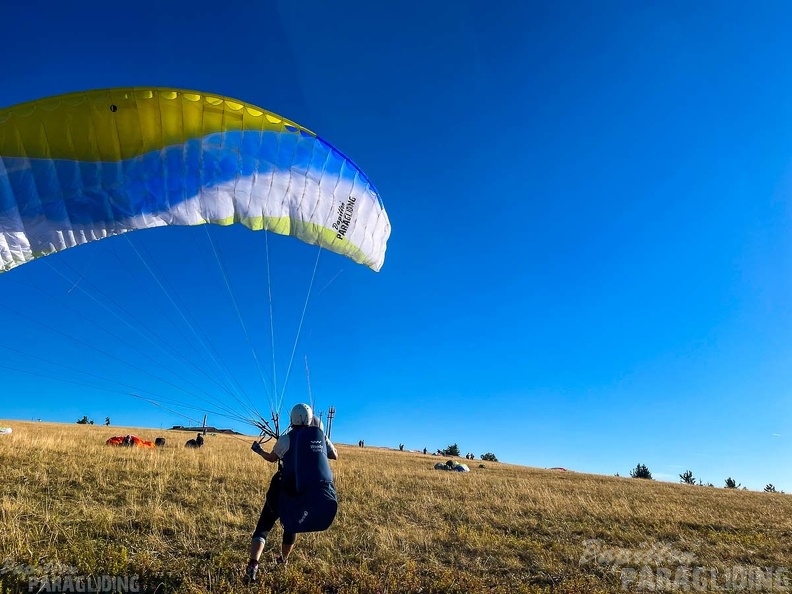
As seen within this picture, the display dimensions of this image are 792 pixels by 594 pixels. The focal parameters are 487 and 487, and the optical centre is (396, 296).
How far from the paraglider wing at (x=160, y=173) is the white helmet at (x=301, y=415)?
4450 mm

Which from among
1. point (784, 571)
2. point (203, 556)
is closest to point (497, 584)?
point (203, 556)

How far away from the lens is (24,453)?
1117 centimetres

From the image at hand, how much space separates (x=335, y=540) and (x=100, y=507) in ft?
12.2

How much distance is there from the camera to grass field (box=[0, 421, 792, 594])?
5.34 m

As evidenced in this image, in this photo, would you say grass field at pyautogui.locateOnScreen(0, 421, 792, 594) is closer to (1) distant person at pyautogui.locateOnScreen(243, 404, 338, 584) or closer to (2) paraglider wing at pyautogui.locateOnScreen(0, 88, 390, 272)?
(1) distant person at pyautogui.locateOnScreen(243, 404, 338, 584)

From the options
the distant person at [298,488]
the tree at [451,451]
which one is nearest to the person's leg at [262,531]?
the distant person at [298,488]

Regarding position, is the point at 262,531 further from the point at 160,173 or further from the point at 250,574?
the point at 160,173

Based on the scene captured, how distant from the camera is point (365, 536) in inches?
281

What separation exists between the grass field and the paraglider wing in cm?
406

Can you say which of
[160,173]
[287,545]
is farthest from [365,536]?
[160,173]

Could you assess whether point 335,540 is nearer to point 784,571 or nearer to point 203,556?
point 203,556

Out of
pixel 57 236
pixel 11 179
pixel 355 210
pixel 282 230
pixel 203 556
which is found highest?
pixel 355 210

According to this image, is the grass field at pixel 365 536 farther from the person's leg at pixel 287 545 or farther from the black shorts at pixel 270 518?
the black shorts at pixel 270 518

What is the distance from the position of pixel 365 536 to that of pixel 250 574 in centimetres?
239
